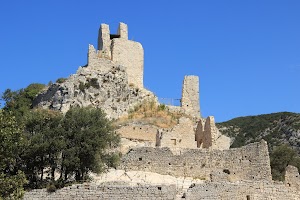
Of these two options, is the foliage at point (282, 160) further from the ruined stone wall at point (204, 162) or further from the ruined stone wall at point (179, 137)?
the ruined stone wall at point (204, 162)

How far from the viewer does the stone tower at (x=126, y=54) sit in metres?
58.5

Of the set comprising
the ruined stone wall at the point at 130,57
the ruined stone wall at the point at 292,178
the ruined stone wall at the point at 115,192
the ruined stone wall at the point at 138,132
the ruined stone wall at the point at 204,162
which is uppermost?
the ruined stone wall at the point at 130,57

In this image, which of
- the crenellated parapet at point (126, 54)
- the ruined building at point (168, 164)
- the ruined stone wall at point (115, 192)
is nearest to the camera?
the ruined stone wall at point (115, 192)

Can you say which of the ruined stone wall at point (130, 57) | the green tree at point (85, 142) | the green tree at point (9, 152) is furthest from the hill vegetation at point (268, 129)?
the green tree at point (9, 152)

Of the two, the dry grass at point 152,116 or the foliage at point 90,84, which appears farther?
the foliage at point 90,84

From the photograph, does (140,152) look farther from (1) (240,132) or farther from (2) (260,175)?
(1) (240,132)

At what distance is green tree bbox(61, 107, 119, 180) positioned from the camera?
112 ft

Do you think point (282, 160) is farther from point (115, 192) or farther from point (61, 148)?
point (115, 192)

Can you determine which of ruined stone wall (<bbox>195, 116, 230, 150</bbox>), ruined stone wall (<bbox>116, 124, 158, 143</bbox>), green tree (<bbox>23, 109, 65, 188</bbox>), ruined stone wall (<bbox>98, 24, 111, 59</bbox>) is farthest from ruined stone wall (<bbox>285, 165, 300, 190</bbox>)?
ruined stone wall (<bbox>98, 24, 111, 59</bbox>)

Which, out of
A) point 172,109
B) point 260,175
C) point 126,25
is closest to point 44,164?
point 260,175

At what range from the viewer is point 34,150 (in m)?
33.9

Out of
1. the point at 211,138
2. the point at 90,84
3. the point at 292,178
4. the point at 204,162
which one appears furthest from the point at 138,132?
the point at 292,178

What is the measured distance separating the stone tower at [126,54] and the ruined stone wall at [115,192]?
27.2 m

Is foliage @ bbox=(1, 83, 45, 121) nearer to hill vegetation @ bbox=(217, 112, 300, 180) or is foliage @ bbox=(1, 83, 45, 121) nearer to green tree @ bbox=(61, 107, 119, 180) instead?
green tree @ bbox=(61, 107, 119, 180)
